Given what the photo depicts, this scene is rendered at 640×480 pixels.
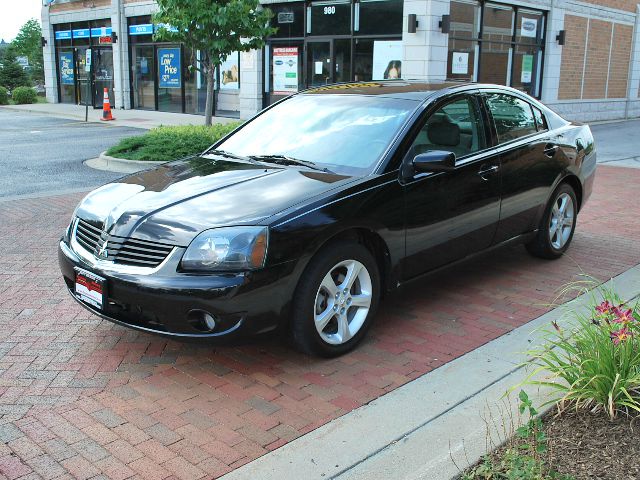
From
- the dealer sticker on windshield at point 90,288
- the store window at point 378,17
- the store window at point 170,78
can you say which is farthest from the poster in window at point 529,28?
the dealer sticker on windshield at point 90,288

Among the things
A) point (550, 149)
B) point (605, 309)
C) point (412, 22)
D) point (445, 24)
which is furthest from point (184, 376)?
point (445, 24)

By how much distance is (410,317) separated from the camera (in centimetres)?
516

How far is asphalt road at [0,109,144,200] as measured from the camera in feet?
35.1

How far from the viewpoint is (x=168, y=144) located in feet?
40.2

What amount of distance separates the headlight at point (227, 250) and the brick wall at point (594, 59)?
21.5 meters

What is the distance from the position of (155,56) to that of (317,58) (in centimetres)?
846

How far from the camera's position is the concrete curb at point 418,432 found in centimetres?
314

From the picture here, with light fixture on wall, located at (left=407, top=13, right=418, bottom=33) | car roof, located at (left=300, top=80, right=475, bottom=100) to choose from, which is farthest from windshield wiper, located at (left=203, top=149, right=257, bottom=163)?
light fixture on wall, located at (left=407, top=13, right=418, bottom=33)

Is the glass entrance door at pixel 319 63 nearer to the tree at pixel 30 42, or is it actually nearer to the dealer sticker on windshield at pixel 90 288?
the dealer sticker on windshield at pixel 90 288

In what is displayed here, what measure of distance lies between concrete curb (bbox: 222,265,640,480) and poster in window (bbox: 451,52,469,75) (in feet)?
51.4

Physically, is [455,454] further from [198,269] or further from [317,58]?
[317,58]

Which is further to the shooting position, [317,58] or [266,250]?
[317,58]

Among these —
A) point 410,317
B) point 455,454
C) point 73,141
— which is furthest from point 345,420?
point 73,141

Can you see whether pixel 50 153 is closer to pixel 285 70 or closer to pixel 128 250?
pixel 285 70
